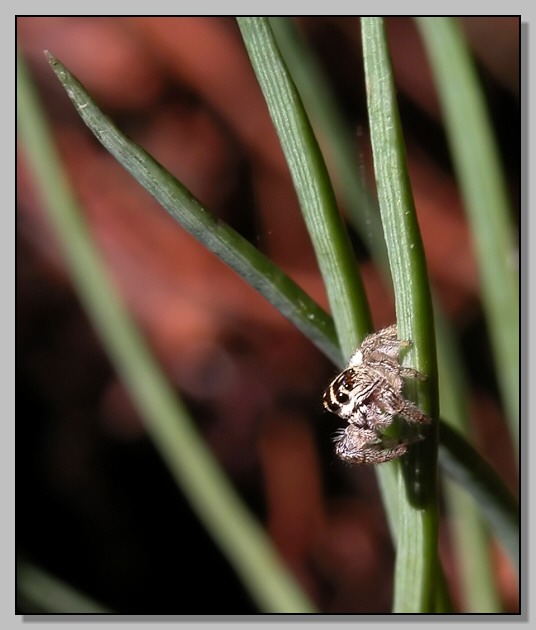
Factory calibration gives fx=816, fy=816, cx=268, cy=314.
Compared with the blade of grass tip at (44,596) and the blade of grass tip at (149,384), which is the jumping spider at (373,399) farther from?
the blade of grass tip at (44,596)

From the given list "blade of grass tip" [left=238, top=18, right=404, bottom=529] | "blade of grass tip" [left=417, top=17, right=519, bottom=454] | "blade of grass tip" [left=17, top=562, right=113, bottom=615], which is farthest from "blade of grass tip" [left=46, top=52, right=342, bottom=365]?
"blade of grass tip" [left=17, top=562, right=113, bottom=615]

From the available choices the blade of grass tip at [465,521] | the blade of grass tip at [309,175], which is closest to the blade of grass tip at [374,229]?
the blade of grass tip at [465,521]

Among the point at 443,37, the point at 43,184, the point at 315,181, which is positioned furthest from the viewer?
the point at 43,184

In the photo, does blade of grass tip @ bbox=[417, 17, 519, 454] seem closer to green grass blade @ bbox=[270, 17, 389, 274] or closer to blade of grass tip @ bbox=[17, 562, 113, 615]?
green grass blade @ bbox=[270, 17, 389, 274]

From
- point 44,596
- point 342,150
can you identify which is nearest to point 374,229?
point 342,150

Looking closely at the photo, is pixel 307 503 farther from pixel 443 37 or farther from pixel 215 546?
pixel 443 37

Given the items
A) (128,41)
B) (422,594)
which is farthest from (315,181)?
(128,41)
